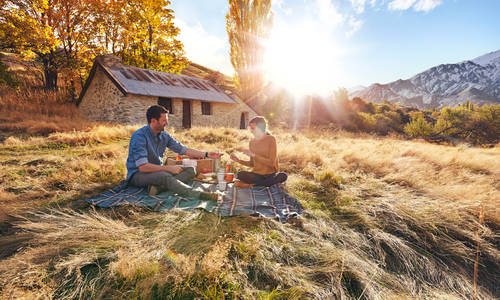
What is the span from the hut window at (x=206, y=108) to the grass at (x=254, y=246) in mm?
12873

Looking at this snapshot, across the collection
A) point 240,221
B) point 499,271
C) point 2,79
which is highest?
point 2,79

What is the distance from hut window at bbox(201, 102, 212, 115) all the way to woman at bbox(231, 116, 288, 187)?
43.7ft

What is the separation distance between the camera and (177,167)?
3.30 m

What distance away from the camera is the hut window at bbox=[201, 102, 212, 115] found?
639 inches

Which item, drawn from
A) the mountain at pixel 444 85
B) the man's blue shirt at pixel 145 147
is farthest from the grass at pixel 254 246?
the mountain at pixel 444 85

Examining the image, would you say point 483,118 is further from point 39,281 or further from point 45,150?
point 45,150

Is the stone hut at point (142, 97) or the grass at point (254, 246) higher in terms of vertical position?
the stone hut at point (142, 97)

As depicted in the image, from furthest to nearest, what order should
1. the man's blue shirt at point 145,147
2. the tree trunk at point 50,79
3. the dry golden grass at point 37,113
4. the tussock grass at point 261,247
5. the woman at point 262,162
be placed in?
the tree trunk at point 50,79 → the dry golden grass at point 37,113 → the woman at point 262,162 → the man's blue shirt at point 145,147 → the tussock grass at point 261,247

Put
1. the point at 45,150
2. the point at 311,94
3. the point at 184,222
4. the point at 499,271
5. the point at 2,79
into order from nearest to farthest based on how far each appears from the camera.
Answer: the point at 499,271, the point at 184,222, the point at 45,150, the point at 2,79, the point at 311,94

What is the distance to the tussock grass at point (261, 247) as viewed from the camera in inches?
61.7

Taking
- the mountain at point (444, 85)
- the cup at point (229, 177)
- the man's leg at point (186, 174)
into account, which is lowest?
the cup at point (229, 177)

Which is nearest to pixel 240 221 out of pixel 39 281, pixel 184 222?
pixel 184 222

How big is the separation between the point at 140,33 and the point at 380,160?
63.5 feet

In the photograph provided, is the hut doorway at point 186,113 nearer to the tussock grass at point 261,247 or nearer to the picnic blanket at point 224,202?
the tussock grass at point 261,247
